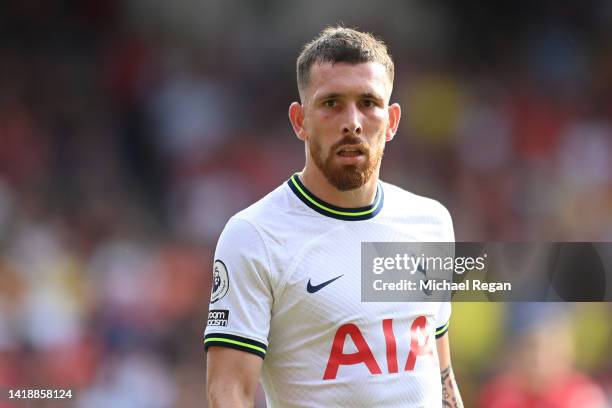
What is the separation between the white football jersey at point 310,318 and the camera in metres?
3.20

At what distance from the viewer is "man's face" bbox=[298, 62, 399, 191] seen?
3.29 metres

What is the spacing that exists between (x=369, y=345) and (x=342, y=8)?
8.03m

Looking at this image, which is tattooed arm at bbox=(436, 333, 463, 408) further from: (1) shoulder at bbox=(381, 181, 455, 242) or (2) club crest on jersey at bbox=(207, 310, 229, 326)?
(2) club crest on jersey at bbox=(207, 310, 229, 326)

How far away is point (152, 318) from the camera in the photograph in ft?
27.3

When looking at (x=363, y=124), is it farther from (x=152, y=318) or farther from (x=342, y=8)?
(x=342, y=8)

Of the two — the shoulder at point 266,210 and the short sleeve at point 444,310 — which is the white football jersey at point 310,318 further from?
the short sleeve at point 444,310

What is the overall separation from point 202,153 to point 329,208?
6.46 meters

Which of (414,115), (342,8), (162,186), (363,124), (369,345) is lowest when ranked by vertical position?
(369,345)

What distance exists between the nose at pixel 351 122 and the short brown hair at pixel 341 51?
0.52ft

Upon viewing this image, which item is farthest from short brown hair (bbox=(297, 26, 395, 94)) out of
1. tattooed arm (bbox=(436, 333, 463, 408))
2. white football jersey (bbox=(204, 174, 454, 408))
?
tattooed arm (bbox=(436, 333, 463, 408))

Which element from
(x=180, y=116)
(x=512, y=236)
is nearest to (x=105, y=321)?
(x=180, y=116)

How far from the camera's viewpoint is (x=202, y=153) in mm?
9766

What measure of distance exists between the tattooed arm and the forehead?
0.95 meters

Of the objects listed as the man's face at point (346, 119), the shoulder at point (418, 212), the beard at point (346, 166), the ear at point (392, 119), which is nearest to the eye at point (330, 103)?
the man's face at point (346, 119)
